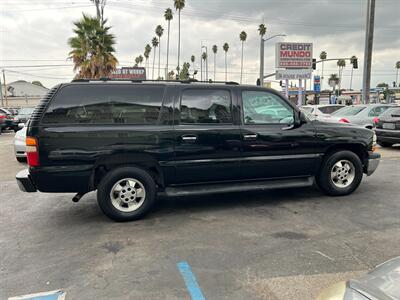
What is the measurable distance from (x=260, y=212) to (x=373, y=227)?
5.00 feet

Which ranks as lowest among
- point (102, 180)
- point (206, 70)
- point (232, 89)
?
point (102, 180)

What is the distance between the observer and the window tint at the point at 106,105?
4.66 m

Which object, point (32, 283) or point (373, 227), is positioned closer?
point (32, 283)

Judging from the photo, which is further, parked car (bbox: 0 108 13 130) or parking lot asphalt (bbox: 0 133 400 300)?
parked car (bbox: 0 108 13 130)

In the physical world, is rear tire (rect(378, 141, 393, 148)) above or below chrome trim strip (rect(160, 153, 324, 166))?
below

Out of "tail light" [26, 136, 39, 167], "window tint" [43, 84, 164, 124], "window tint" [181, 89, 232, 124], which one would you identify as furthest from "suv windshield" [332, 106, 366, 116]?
"tail light" [26, 136, 39, 167]

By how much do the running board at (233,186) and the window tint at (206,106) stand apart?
3.22ft

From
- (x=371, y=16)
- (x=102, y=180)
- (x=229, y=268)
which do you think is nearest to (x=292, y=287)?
(x=229, y=268)

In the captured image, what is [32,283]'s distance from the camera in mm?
3299

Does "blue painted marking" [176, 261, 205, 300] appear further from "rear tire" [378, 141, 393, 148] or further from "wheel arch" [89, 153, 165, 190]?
"rear tire" [378, 141, 393, 148]

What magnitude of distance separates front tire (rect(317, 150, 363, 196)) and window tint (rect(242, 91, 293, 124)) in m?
1.05

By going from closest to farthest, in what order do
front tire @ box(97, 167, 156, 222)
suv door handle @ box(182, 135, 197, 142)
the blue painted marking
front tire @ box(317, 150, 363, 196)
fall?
the blue painted marking < front tire @ box(97, 167, 156, 222) < suv door handle @ box(182, 135, 197, 142) < front tire @ box(317, 150, 363, 196)

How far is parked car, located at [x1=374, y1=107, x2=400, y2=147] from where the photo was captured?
11.1 metres

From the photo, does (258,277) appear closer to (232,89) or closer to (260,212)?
(260,212)
